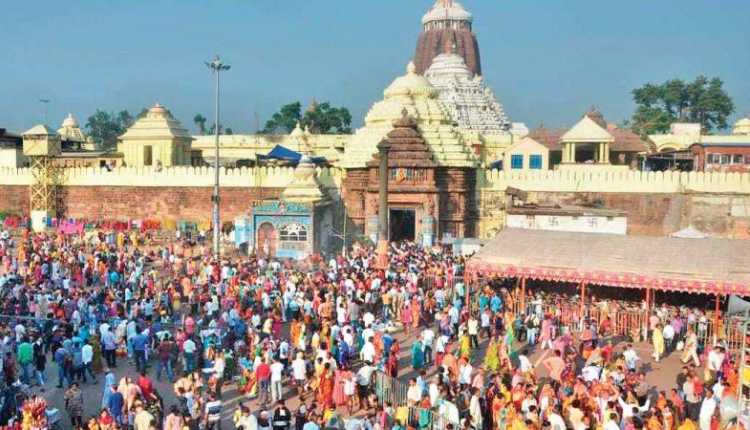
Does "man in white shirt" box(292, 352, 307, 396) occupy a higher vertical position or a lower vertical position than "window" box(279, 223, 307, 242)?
lower

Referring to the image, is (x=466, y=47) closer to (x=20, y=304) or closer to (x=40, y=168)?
(x=40, y=168)

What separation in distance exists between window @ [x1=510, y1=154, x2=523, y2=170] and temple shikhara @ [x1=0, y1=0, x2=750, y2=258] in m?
0.05

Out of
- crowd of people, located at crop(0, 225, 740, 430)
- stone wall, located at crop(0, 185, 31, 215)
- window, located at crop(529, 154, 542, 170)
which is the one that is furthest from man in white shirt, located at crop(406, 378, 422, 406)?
stone wall, located at crop(0, 185, 31, 215)

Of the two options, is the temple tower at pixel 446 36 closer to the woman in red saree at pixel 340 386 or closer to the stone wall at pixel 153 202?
the stone wall at pixel 153 202

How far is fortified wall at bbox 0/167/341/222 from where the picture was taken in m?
30.0

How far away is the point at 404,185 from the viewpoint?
26.1 meters

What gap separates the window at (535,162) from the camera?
34.4 metres

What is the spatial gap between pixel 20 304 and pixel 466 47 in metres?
46.6

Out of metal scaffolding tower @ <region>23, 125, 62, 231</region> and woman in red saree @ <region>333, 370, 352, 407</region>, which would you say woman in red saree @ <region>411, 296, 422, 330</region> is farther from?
metal scaffolding tower @ <region>23, 125, 62, 231</region>

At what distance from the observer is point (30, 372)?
453 inches

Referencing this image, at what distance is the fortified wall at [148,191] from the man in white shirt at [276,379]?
19311 mm

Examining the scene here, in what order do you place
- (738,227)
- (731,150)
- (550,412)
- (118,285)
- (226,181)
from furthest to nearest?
(731,150) < (226,181) < (738,227) < (118,285) < (550,412)

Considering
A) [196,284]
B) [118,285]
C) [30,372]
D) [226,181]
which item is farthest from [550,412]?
[226,181]

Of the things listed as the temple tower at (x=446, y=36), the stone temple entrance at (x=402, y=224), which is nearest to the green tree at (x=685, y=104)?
the temple tower at (x=446, y=36)
